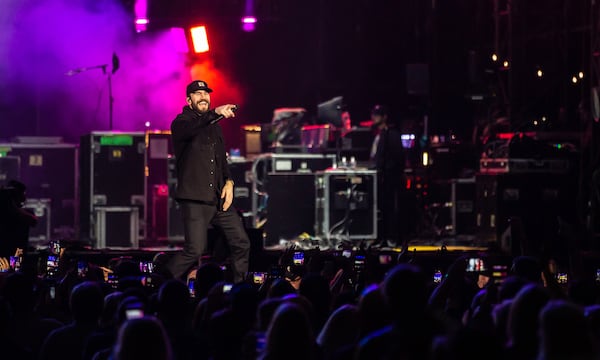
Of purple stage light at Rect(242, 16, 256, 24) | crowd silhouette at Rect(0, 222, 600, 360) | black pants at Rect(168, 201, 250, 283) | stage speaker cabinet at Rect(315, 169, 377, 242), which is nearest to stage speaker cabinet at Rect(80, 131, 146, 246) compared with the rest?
stage speaker cabinet at Rect(315, 169, 377, 242)

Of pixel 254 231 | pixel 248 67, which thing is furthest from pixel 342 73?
pixel 254 231

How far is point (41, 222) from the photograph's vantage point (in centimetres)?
1781

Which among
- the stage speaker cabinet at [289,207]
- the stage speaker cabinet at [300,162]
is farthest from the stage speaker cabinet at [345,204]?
the stage speaker cabinet at [300,162]

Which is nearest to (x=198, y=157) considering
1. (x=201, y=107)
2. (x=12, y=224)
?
(x=201, y=107)

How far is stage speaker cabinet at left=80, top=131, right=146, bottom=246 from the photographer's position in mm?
16016

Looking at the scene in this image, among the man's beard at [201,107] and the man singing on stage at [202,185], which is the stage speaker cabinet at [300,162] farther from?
the man's beard at [201,107]

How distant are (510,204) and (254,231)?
5085 mm

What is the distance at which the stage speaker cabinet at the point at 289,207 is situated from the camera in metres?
16.4

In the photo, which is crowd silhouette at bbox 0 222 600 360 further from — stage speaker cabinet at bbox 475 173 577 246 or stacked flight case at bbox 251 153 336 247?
stacked flight case at bbox 251 153 336 247

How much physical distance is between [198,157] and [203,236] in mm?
791

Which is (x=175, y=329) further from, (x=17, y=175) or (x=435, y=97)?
(x=435, y=97)

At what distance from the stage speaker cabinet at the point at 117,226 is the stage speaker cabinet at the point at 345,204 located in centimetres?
284

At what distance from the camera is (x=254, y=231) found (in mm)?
11953

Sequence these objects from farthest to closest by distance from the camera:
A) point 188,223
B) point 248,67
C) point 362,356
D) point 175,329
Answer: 1. point 248,67
2. point 188,223
3. point 175,329
4. point 362,356
